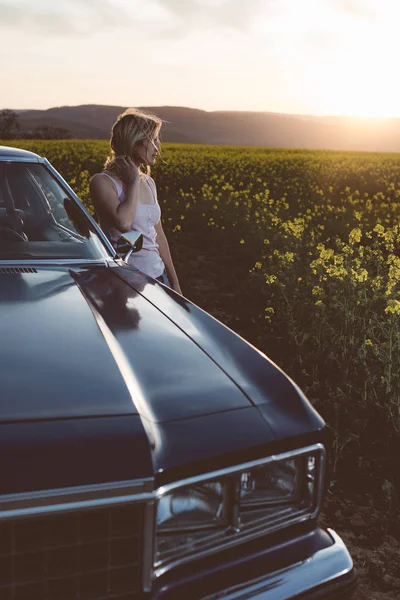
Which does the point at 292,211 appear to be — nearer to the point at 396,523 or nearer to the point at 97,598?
the point at 396,523

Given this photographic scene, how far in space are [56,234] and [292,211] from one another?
10982mm

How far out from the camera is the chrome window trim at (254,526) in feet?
5.84

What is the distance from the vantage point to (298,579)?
6.44 ft

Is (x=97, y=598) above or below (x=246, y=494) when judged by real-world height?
below

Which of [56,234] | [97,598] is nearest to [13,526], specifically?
[97,598]

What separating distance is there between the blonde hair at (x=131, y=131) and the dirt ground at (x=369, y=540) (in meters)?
2.17

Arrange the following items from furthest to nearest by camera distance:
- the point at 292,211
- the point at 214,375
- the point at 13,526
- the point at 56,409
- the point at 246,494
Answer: the point at 292,211 → the point at 214,375 → the point at 246,494 → the point at 56,409 → the point at 13,526

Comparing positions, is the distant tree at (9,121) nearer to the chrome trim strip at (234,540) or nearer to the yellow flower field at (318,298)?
the yellow flower field at (318,298)

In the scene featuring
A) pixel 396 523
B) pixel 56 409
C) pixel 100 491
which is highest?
pixel 56 409

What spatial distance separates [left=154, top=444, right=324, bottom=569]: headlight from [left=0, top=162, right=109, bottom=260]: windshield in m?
1.52

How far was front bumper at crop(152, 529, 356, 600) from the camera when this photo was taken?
72.4 inches

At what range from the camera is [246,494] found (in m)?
1.93

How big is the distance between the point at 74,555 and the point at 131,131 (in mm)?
2835

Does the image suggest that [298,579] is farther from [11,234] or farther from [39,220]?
[39,220]
